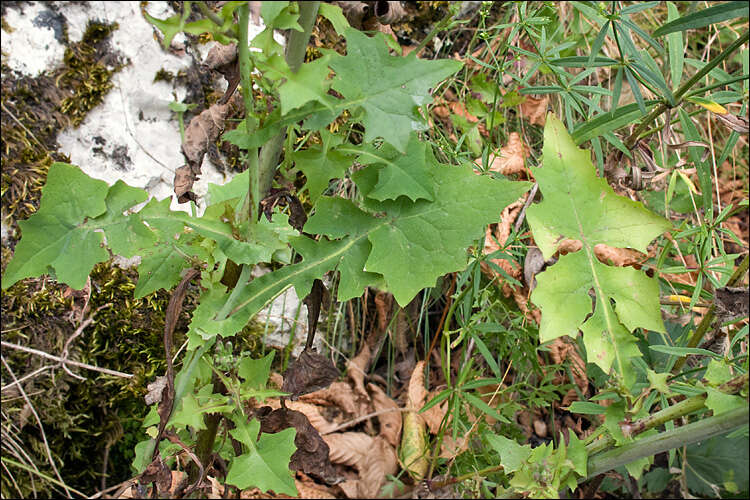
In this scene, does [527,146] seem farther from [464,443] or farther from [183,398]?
[183,398]

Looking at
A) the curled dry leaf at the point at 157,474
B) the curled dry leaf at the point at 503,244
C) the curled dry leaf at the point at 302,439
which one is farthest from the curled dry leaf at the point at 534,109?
the curled dry leaf at the point at 157,474

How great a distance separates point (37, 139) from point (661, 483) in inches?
98.8

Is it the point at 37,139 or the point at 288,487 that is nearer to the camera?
the point at 288,487

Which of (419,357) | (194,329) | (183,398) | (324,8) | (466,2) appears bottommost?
(419,357)

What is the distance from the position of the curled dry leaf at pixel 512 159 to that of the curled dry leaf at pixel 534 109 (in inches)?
9.2

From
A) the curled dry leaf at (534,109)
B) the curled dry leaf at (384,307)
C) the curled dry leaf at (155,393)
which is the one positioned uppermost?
the curled dry leaf at (534,109)

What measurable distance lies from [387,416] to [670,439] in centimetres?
141

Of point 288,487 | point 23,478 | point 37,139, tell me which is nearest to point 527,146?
point 288,487

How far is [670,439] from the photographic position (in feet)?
3.36

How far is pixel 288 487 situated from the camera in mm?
1260

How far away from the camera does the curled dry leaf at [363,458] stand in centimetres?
215

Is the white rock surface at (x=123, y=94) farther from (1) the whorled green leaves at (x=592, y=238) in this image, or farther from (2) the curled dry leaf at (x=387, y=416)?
(1) the whorled green leaves at (x=592, y=238)

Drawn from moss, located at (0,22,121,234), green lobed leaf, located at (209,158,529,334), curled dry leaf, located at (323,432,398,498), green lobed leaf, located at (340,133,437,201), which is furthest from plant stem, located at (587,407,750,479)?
moss, located at (0,22,121,234)

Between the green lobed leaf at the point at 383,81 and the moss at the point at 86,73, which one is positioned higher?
the green lobed leaf at the point at 383,81
